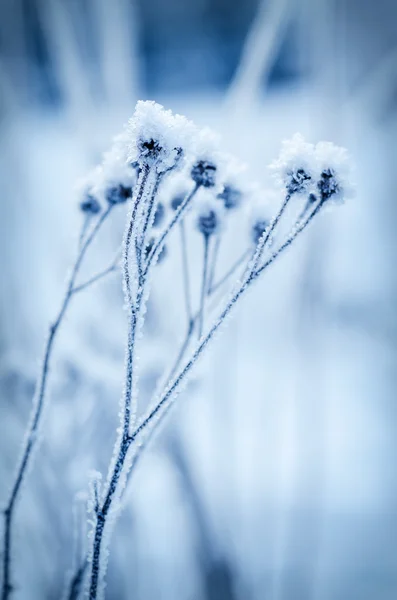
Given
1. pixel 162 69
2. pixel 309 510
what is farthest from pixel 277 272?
pixel 162 69

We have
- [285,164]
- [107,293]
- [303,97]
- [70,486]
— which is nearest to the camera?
[285,164]

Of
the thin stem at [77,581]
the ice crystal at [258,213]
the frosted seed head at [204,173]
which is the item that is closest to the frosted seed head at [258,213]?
the ice crystal at [258,213]

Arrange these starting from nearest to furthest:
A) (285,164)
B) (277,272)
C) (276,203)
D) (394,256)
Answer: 1. (285,164)
2. (276,203)
3. (277,272)
4. (394,256)

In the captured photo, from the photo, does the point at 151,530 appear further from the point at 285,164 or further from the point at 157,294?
the point at 285,164

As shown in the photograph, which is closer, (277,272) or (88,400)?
(88,400)

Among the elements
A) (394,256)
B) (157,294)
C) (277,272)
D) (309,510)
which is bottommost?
(309,510)

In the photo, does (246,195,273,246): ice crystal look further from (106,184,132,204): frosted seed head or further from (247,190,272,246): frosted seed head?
(106,184,132,204): frosted seed head

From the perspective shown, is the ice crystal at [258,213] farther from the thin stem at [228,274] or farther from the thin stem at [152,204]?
the thin stem at [152,204]
